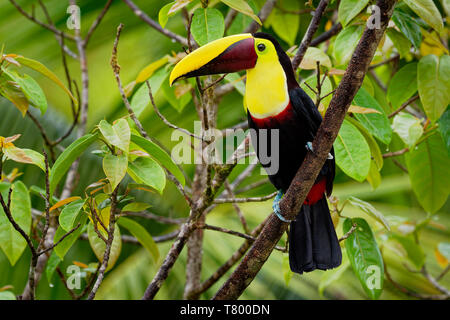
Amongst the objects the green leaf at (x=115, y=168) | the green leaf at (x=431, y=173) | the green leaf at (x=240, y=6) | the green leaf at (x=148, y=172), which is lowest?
the green leaf at (x=431, y=173)

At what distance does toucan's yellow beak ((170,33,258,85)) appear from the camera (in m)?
1.83

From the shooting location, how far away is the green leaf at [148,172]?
1.63 metres

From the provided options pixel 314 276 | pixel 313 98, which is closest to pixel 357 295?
pixel 314 276

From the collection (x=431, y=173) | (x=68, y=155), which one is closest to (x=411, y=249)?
(x=431, y=173)

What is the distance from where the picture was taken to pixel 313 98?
2029 mm

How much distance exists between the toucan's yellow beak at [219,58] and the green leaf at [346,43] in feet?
1.06

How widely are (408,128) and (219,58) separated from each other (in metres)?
0.89

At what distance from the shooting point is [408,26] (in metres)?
1.97

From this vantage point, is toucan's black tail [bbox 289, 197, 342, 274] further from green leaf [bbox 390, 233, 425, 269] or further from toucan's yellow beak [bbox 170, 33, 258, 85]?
toucan's yellow beak [bbox 170, 33, 258, 85]

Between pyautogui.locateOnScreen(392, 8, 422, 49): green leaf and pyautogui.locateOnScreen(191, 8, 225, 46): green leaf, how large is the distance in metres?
0.64

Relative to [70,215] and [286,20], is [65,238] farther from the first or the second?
[286,20]

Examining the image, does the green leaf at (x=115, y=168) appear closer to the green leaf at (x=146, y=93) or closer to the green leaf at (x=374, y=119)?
the green leaf at (x=146, y=93)

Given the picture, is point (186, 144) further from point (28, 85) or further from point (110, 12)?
point (110, 12)

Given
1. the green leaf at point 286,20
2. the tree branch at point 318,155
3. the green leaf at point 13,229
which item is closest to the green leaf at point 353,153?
the tree branch at point 318,155
